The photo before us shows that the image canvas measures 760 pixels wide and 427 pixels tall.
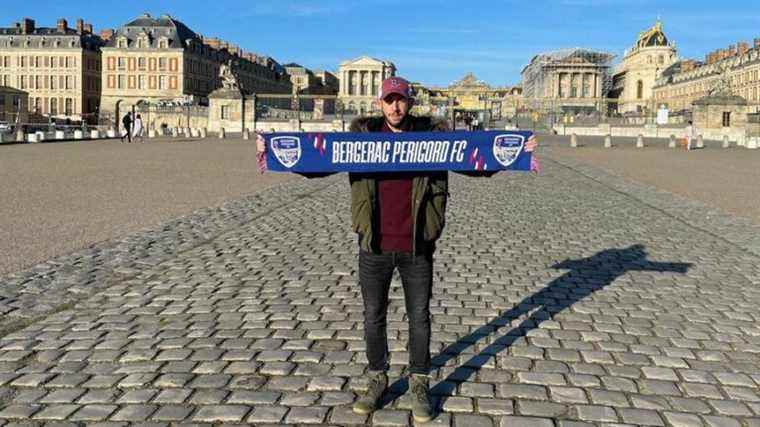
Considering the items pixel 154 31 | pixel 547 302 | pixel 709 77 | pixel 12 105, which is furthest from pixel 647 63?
pixel 547 302

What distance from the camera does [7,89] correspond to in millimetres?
79000

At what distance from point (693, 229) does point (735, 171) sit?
13038mm

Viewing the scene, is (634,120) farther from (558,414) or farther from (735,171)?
(558,414)

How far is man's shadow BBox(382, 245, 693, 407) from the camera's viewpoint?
440cm

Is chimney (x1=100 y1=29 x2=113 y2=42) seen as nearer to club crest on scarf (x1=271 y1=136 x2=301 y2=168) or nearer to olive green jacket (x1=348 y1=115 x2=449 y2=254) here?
club crest on scarf (x1=271 y1=136 x2=301 y2=168)

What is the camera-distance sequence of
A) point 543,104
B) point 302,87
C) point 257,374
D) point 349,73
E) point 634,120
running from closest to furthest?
point 257,374 < point 634,120 < point 543,104 < point 349,73 < point 302,87

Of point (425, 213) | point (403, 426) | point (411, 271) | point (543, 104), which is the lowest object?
point (403, 426)

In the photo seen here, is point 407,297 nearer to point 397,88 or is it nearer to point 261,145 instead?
point 397,88

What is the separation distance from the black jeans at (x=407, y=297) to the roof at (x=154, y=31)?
92932 mm

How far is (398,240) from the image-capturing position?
3.76 meters

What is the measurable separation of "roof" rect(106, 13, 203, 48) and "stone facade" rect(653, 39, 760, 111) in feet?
194

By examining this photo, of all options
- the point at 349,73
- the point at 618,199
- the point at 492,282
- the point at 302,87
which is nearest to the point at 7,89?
the point at 349,73

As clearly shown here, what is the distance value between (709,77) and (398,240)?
101 metres

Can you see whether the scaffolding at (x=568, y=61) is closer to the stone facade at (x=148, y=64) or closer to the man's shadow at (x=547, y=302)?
the stone facade at (x=148, y=64)
